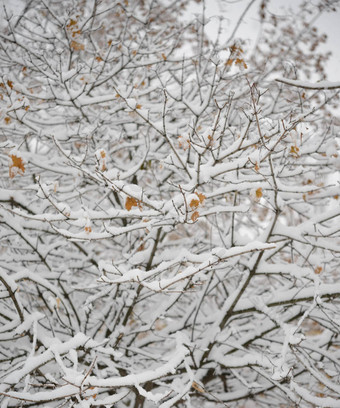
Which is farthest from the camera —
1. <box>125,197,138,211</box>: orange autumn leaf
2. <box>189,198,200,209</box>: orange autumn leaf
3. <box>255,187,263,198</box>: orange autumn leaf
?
<box>255,187,263,198</box>: orange autumn leaf

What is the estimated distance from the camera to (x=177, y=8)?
175 inches

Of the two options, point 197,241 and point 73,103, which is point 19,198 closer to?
point 73,103

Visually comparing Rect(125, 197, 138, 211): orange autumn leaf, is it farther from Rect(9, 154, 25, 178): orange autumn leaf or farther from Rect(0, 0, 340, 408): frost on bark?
Rect(9, 154, 25, 178): orange autumn leaf

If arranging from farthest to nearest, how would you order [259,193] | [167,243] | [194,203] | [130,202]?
[167,243] → [259,193] → [130,202] → [194,203]

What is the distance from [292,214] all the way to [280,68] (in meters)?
2.64

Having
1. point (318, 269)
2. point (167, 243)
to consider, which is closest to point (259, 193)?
point (318, 269)

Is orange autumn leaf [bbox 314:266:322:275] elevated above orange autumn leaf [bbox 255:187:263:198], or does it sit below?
below

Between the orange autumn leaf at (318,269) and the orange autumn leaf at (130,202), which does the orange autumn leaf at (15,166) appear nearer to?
the orange autumn leaf at (130,202)

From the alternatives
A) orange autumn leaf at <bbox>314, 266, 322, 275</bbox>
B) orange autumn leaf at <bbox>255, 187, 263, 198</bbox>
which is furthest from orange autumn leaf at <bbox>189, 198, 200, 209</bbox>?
orange autumn leaf at <bbox>314, 266, 322, 275</bbox>

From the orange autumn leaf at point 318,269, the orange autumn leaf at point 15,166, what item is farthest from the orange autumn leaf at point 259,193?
the orange autumn leaf at point 15,166

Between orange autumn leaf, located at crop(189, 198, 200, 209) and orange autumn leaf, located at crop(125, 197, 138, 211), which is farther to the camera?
orange autumn leaf, located at crop(125, 197, 138, 211)

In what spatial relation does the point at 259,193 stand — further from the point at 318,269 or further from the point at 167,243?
the point at 167,243

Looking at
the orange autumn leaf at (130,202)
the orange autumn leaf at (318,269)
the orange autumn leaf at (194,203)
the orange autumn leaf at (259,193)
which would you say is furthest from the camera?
the orange autumn leaf at (318,269)

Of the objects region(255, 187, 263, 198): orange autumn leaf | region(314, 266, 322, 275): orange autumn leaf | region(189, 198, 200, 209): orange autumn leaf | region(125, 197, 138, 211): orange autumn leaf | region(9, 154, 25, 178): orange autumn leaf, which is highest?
region(9, 154, 25, 178): orange autumn leaf
